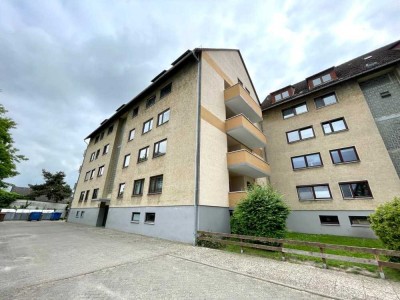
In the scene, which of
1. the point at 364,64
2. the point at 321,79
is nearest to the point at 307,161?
the point at 321,79

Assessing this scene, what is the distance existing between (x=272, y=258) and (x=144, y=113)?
16675mm

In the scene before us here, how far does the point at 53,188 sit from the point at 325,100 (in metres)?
58.1

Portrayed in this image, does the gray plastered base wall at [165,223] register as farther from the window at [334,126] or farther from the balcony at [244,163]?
the window at [334,126]

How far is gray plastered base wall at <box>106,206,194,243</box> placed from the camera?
1084cm

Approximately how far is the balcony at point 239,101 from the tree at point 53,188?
164 feet

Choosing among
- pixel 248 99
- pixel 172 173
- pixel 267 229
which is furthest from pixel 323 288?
pixel 248 99

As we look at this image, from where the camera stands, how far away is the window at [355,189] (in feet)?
45.1

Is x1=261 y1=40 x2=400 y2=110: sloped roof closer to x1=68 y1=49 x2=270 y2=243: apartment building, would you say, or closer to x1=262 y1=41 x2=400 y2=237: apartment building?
x1=262 y1=41 x2=400 y2=237: apartment building

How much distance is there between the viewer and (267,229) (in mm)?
9031

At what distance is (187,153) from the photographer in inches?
492

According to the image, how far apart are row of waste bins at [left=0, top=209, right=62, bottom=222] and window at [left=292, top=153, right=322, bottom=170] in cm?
3768

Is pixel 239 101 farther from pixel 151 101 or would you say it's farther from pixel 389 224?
pixel 389 224

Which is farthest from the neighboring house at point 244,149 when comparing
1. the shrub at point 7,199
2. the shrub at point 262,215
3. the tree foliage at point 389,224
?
the shrub at point 7,199

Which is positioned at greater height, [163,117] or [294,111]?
[294,111]
